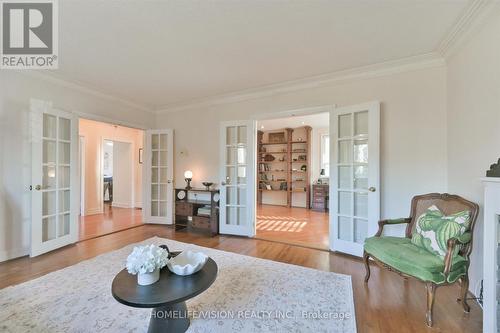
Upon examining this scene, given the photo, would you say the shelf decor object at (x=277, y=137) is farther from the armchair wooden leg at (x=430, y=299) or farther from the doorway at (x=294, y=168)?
the armchair wooden leg at (x=430, y=299)

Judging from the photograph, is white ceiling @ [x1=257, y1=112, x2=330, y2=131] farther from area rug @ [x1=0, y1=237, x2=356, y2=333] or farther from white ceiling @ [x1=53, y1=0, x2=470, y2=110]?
area rug @ [x1=0, y1=237, x2=356, y2=333]

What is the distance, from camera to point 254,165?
412 centimetres

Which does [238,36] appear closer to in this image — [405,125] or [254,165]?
[254,165]

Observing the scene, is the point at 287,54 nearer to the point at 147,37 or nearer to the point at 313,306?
the point at 147,37

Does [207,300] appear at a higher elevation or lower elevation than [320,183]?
lower

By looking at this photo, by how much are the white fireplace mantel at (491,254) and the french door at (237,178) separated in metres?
2.98

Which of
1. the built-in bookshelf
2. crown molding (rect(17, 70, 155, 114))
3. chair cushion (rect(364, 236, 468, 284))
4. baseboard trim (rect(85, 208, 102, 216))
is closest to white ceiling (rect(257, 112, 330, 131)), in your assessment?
the built-in bookshelf

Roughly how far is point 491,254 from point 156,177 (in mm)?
5174

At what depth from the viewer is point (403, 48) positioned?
2645 millimetres

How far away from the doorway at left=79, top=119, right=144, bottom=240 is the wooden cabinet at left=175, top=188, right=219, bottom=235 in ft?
3.73

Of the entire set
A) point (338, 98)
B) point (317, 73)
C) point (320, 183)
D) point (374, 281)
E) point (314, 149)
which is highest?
point (317, 73)

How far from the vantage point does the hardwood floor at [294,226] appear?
12.8 feet

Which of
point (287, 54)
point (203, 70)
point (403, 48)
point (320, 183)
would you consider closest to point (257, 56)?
point (287, 54)

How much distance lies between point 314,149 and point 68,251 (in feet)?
21.1
